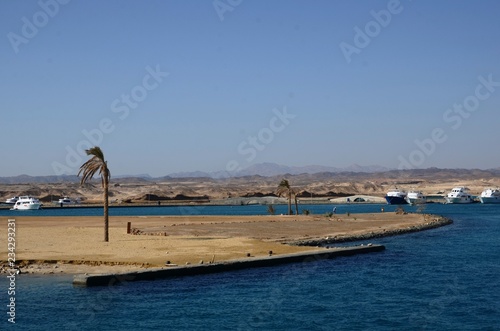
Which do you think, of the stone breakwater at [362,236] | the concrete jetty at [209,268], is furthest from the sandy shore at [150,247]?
the concrete jetty at [209,268]

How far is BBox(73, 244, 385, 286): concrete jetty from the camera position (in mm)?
25734

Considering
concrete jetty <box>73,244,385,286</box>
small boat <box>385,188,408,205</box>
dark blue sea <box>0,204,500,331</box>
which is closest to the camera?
dark blue sea <box>0,204,500,331</box>

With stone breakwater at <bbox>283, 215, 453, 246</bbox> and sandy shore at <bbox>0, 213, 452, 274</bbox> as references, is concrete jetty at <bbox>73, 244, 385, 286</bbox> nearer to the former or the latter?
sandy shore at <bbox>0, 213, 452, 274</bbox>

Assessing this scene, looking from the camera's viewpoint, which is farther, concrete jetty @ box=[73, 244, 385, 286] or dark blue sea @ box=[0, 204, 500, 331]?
concrete jetty @ box=[73, 244, 385, 286]

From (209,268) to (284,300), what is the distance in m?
6.74

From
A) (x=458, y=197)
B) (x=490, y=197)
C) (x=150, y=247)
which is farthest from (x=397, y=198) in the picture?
(x=150, y=247)

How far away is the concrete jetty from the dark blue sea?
0.55 metres

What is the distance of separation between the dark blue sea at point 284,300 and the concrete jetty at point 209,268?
55cm

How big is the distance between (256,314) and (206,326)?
2.22m

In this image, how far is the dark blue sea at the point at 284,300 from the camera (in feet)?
65.8

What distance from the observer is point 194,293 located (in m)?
24.8

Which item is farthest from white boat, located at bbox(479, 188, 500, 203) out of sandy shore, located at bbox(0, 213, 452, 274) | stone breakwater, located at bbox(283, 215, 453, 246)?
sandy shore, located at bbox(0, 213, 452, 274)

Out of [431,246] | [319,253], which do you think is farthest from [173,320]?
[431,246]

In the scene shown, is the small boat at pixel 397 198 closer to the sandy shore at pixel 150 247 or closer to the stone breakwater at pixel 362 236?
the stone breakwater at pixel 362 236
